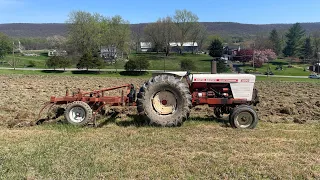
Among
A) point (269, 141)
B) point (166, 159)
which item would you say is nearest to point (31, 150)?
point (166, 159)

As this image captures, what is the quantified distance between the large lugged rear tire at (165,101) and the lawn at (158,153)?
13.5 inches

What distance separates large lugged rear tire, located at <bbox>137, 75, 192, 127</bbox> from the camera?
315 inches

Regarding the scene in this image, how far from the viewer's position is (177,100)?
8.11m

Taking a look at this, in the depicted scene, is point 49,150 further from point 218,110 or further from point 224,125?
point 218,110

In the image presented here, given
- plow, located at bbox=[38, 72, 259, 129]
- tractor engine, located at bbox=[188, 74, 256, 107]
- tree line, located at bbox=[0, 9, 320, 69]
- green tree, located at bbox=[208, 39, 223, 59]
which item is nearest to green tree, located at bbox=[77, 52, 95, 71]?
tree line, located at bbox=[0, 9, 320, 69]

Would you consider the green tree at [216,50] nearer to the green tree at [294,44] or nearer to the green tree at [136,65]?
the green tree at [294,44]

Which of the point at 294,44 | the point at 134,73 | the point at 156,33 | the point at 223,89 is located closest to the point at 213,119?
the point at 223,89

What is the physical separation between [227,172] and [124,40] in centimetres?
5790

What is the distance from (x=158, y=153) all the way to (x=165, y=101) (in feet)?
8.40

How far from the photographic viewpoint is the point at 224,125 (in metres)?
8.45

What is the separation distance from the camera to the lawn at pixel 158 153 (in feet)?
16.1

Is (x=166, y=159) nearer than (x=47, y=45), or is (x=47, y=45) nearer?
(x=166, y=159)

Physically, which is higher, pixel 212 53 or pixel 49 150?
pixel 212 53

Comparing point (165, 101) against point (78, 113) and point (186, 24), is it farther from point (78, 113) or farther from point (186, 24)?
point (186, 24)
